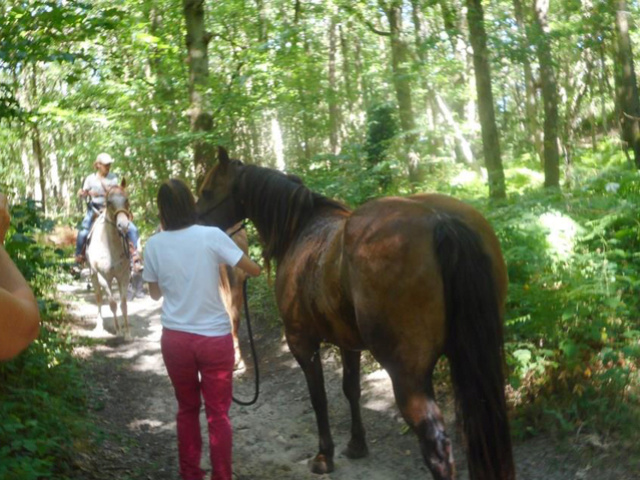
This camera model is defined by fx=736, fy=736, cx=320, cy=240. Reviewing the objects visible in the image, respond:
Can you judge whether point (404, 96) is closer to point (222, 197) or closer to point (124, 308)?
point (124, 308)

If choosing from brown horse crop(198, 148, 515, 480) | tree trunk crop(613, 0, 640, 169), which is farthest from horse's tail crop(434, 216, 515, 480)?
tree trunk crop(613, 0, 640, 169)

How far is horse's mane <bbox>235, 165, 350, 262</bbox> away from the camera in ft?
20.0

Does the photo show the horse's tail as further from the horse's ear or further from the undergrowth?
the horse's ear

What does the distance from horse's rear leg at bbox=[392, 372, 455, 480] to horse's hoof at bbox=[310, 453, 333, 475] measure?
1656mm

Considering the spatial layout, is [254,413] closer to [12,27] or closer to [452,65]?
[12,27]

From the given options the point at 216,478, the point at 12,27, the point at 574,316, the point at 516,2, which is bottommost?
the point at 216,478

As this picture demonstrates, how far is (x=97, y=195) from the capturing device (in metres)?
12.0

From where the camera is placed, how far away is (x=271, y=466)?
6.12 m

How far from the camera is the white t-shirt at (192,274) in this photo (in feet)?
15.8

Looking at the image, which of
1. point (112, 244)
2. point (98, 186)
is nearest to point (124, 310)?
point (112, 244)

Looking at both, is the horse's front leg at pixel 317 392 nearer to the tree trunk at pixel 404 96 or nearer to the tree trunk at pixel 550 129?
the tree trunk at pixel 550 129

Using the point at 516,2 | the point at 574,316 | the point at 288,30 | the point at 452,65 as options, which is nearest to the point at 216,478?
the point at 574,316

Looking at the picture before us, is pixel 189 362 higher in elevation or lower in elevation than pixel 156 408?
higher

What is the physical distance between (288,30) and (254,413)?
7.21m
